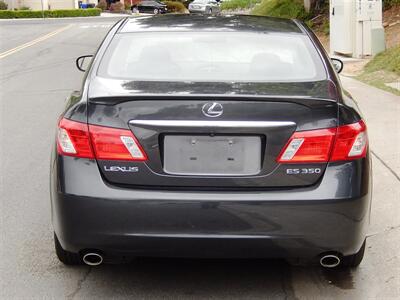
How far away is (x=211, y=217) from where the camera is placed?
137 inches

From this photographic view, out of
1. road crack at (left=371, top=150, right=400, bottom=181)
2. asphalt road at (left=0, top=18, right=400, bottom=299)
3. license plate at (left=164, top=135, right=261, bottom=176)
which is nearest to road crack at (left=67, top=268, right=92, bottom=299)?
asphalt road at (left=0, top=18, right=400, bottom=299)

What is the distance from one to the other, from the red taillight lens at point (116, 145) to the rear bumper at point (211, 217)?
0.09 meters

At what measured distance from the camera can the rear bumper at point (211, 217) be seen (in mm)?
3473

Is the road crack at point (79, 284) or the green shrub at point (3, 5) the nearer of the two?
the road crack at point (79, 284)

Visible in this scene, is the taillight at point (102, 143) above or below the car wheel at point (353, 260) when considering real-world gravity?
above

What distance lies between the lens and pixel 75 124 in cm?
362

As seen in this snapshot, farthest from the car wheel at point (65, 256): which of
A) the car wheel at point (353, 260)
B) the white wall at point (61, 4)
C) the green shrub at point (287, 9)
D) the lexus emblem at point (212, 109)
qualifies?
the white wall at point (61, 4)

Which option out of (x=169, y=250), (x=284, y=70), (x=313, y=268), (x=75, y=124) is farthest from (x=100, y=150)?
(x=313, y=268)

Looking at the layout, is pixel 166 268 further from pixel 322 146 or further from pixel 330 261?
pixel 322 146

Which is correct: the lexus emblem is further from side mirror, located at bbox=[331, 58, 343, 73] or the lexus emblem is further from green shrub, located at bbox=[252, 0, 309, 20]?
green shrub, located at bbox=[252, 0, 309, 20]

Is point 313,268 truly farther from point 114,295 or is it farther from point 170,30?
point 170,30

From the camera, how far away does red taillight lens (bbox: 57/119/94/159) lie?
3.56m

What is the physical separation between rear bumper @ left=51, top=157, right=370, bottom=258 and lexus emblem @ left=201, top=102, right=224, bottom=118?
1.36 ft

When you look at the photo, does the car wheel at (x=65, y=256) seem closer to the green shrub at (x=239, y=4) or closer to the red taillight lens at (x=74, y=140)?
Result: the red taillight lens at (x=74, y=140)
